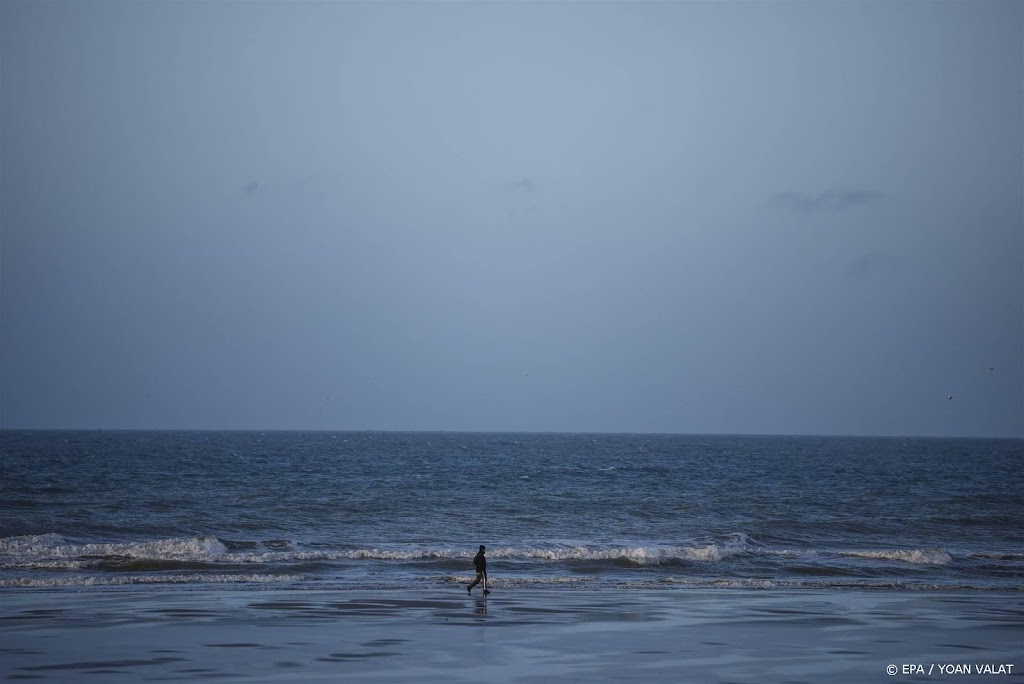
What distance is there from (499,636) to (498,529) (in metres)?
25.2

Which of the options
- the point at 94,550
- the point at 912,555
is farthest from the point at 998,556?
the point at 94,550

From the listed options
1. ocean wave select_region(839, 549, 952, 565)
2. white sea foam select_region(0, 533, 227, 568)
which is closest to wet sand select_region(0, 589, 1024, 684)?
white sea foam select_region(0, 533, 227, 568)

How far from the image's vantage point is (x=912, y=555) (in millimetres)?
38125

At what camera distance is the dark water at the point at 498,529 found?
107ft

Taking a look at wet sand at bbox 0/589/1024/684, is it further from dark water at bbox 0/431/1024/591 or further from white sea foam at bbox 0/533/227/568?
white sea foam at bbox 0/533/227/568

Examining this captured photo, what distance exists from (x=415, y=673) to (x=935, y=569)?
25.0 m

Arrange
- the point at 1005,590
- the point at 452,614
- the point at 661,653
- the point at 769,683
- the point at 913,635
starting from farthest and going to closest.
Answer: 1. the point at 1005,590
2. the point at 452,614
3. the point at 913,635
4. the point at 661,653
5. the point at 769,683

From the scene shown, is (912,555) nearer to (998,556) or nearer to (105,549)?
(998,556)

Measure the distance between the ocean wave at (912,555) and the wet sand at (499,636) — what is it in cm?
926

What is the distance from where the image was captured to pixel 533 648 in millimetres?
19859

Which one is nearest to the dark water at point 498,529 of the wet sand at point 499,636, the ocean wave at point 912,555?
the ocean wave at point 912,555

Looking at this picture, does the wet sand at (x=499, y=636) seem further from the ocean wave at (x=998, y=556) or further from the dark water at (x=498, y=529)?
the ocean wave at (x=998, y=556)

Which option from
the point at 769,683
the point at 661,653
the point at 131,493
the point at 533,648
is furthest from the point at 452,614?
the point at 131,493

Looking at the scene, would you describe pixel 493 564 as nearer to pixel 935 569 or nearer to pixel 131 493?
pixel 935 569
